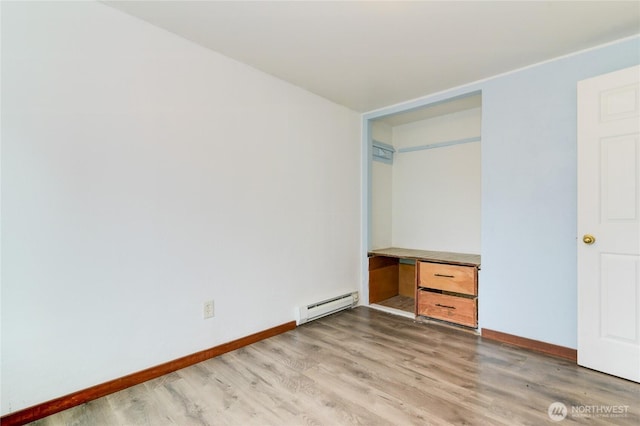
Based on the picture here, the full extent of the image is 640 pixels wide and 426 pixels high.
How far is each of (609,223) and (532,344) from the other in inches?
42.4

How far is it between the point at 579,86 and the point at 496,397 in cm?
213

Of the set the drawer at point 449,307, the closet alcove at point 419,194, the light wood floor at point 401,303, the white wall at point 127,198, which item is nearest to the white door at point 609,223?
the drawer at point 449,307

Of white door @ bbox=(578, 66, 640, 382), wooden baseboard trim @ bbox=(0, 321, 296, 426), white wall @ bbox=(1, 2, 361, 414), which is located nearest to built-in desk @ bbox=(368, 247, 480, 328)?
white door @ bbox=(578, 66, 640, 382)

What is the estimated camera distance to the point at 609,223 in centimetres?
198

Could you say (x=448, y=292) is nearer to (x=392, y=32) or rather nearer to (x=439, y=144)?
(x=439, y=144)

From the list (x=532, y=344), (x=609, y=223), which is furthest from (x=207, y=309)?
(x=609, y=223)

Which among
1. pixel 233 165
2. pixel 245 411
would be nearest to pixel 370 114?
pixel 233 165

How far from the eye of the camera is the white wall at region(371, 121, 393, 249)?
12.7 feet

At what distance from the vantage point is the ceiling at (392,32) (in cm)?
176

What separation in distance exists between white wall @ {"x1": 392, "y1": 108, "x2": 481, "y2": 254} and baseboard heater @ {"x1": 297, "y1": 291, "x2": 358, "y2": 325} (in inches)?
43.7

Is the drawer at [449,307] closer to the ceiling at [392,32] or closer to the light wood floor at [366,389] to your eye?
the light wood floor at [366,389]

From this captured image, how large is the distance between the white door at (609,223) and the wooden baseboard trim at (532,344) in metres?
0.13

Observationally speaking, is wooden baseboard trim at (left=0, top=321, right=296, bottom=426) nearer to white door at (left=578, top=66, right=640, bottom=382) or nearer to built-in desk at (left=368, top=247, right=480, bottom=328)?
built-in desk at (left=368, top=247, right=480, bottom=328)

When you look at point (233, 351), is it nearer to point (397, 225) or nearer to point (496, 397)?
point (496, 397)
